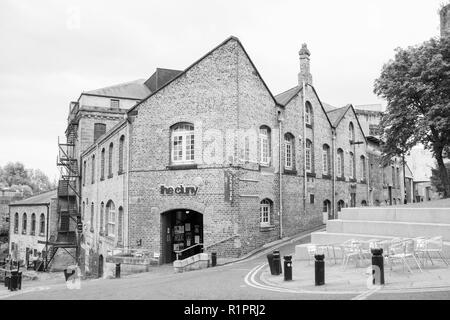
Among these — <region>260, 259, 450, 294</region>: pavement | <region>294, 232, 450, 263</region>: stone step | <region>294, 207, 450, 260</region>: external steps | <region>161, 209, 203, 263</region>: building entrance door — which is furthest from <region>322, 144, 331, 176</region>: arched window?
<region>260, 259, 450, 294</region>: pavement

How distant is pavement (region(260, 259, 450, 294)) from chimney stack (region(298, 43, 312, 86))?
1582 centimetres

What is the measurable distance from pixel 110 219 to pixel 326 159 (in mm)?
14440

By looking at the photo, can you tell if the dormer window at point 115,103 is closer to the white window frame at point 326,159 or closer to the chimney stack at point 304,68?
the chimney stack at point 304,68

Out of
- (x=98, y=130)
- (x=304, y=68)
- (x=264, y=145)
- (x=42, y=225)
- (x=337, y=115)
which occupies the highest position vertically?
(x=304, y=68)

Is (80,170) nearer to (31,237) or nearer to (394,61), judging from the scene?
(31,237)

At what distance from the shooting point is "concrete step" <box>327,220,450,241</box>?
1372cm

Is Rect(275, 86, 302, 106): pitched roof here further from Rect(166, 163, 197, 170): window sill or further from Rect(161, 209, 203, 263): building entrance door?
Rect(161, 209, 203, 263): building entrance door

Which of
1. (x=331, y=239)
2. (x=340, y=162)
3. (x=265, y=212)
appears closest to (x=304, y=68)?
(x=340, y=162)

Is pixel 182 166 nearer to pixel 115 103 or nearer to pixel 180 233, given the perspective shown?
pixel 180 233

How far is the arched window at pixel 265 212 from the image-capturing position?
2120 cm

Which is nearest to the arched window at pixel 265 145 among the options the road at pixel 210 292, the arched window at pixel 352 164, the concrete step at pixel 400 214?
the concrete step at pixel 400 214

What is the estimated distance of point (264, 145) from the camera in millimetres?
21797

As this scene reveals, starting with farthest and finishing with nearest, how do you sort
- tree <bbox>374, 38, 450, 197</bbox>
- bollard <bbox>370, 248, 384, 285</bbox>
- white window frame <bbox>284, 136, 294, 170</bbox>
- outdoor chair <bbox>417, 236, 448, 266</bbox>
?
white window frame <bbox>284, 136, 294, 170</bbox>, tree <bbox>374, 38, 450, 197</bbox>, outdoor chair <bbox>417, 236, 448, 266</bbox>, bollard <bbox>370, 248, 384, 285</bbox>
